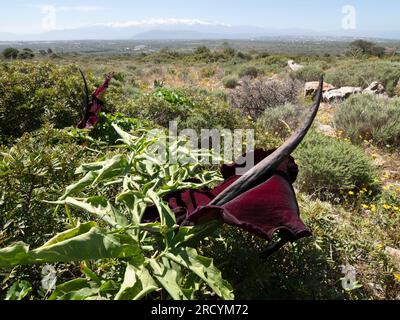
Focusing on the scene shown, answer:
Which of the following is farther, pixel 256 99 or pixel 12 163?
pixel 256 99

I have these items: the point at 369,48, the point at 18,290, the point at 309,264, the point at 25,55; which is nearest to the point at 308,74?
the point at 309,264

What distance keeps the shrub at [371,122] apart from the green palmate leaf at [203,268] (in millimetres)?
4233

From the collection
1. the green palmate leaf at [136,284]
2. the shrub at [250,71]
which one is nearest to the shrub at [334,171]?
the green palmate leaf at [136,284]

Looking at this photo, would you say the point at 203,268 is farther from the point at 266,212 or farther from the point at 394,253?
the point at 394,253

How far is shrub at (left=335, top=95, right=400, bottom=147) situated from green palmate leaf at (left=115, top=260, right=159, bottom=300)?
172 inches

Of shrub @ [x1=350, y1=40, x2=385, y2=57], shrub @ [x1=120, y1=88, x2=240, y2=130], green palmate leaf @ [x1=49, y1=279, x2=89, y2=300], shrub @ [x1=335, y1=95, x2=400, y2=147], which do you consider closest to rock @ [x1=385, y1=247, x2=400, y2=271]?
green palmate leaf @ [x1=49, y1=279, x2=89, y2=300]

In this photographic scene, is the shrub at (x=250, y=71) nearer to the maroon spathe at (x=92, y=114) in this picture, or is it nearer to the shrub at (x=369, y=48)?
the maroon spathe at (x=92, y=114)

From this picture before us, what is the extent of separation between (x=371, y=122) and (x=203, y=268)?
4507 mm

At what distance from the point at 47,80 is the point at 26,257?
3179 millimetres

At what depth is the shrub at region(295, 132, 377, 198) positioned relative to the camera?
3348 mm

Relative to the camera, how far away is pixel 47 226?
1.63 metres

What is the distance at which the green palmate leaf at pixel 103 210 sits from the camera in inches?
54.2

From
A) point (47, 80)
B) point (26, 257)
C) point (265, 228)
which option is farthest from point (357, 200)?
point (47, 80)
